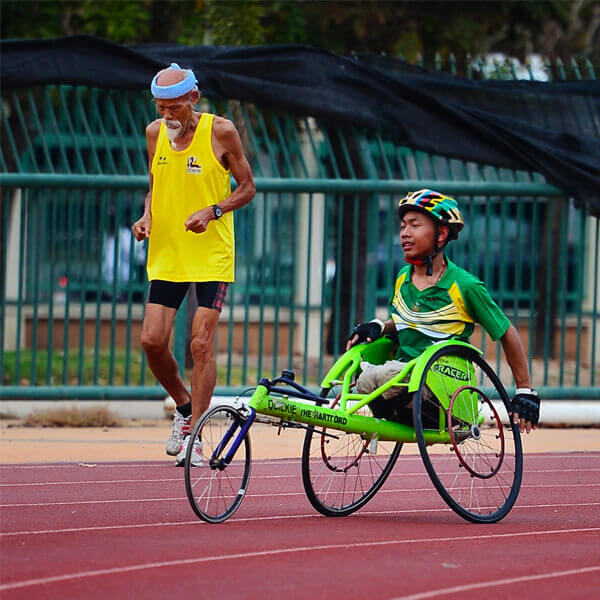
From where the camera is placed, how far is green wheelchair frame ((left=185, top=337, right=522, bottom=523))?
6055mm

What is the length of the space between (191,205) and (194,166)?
220mm

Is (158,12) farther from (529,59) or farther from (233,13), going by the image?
(529,59)

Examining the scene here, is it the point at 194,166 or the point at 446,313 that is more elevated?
the point at 194,166

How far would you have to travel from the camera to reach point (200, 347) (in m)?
7.60

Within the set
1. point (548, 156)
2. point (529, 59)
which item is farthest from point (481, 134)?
point (529, 59)

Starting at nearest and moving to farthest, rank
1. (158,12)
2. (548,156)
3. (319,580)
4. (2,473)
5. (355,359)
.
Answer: (319,580)
(355,359)
(2,473)
(548,156)
(158,12)

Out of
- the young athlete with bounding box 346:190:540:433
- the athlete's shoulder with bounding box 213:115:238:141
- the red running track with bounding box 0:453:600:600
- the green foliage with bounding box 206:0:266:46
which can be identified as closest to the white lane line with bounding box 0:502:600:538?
the red running track with bounding box 0:453:600:600

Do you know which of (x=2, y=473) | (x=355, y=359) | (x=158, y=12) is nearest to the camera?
(x=355, y=359)

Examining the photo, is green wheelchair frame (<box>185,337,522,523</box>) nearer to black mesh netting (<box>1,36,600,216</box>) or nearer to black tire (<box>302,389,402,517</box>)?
black tire (<box>302,389,402,517</box>)

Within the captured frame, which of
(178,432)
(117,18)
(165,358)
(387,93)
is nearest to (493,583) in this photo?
(178,432)

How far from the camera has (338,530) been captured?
6184 mm

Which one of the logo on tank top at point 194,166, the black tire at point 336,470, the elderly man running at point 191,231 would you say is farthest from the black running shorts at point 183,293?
the black tire at point 336,470

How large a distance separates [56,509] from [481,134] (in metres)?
5.79

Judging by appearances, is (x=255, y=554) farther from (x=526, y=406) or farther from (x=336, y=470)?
(x=526, y=406)
